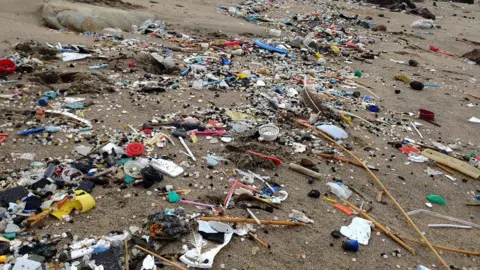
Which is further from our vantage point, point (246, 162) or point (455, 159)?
point (455, 159)

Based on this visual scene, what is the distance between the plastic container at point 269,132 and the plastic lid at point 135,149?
1.25 metres

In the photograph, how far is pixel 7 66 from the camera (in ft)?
15.6

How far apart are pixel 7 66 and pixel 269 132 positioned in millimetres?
3476

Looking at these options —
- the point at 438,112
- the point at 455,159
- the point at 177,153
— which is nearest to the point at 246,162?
the point at 177,153

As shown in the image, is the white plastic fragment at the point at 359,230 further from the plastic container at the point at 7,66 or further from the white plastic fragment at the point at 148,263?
the plastic container at the point at 7,66

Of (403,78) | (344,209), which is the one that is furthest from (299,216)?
(403,78)

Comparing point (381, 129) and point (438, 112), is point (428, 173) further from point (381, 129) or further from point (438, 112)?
point (438, 112)

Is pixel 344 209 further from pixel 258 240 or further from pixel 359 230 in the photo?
pixel 258 240

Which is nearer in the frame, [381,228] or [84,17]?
[381,228]

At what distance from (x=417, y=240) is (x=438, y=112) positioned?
315cm

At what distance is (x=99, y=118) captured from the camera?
4035 millimetres

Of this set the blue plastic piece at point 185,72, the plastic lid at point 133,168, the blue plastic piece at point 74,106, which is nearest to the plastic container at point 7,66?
the blue plastic piece at point 74,106

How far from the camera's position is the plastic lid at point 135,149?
11.2ft

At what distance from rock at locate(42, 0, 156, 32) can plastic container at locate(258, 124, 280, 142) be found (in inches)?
177
